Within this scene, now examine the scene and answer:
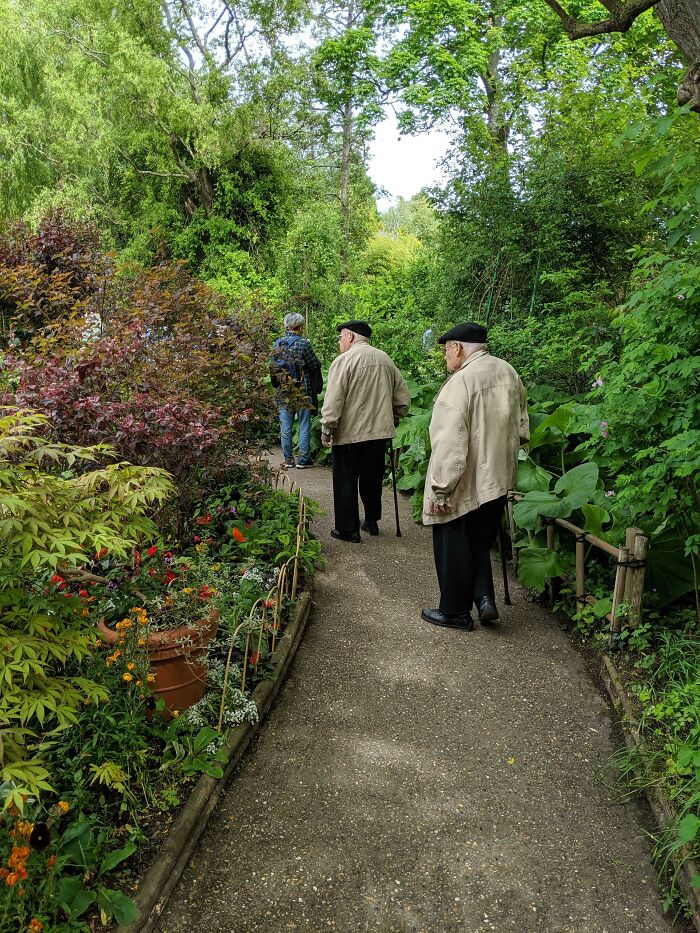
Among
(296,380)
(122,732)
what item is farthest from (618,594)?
(296,380)

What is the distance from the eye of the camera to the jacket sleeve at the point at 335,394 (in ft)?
19.3

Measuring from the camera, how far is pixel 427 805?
2.93 m

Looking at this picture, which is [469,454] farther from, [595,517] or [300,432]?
[300,432]

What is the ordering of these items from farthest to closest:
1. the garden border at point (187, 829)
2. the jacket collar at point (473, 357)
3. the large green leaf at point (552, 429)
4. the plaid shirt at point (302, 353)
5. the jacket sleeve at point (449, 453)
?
the plaid shirt at point (302, 353)
the large green leaf at point (552, 429)
the jacket collar at point (473, 357)
the jacket sleeve at point (449, 453)
the garden border at point (187, 829)

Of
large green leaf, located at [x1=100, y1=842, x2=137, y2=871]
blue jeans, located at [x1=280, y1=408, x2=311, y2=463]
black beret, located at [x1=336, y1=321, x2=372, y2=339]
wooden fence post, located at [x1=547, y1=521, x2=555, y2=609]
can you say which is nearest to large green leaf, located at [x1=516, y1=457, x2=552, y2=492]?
wooden fence post, located at [x1=547, y1=521, x2=555, y2=609]

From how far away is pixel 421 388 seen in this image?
8.32 m

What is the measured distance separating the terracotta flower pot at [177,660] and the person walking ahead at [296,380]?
332cm

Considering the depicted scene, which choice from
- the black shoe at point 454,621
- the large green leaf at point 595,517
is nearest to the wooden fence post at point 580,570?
the large green leaf at point 595,517

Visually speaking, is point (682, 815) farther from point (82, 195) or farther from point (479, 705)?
point (82, 195)

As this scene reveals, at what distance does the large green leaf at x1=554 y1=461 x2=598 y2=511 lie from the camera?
4414 millimetres

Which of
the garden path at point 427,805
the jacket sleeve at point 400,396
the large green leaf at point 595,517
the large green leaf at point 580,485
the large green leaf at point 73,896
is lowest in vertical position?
the garden path at point 427,805

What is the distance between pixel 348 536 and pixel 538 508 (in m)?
2.20

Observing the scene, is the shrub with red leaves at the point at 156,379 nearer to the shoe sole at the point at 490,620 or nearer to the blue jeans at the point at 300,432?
the shoe sole at the point at 490,620

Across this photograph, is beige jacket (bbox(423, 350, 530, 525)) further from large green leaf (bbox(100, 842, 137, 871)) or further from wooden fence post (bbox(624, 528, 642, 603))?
large green leaf (bbox(100, 842, 137, 871))
